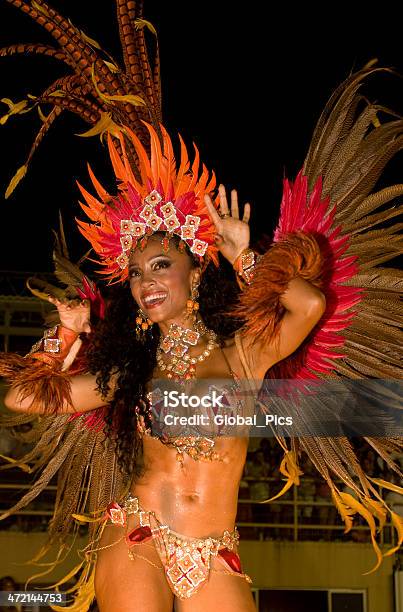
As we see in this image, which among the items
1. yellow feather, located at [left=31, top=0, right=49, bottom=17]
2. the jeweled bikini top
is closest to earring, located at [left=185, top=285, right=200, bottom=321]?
the jeweled bikini top

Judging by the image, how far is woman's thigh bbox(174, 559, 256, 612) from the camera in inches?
122

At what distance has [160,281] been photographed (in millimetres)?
3418

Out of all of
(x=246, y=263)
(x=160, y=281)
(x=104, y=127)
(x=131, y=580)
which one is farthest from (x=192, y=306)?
(x=131, y=580)

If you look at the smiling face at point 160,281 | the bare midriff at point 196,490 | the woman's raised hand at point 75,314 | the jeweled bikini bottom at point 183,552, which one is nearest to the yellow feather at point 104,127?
the smiling face at point 160,281

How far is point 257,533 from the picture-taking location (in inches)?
316

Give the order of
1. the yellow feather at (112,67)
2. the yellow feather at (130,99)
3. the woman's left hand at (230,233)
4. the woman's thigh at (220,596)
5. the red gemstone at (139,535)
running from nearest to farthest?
the woman's thigh at (220,596) < the red gemstone at (139,535) < the woman's left hand at (230,233) < the yellow feather at (130,99) < the yellow feather at (112,67)

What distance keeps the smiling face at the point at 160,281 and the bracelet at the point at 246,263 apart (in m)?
0.22

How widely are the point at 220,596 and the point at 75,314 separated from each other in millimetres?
1127

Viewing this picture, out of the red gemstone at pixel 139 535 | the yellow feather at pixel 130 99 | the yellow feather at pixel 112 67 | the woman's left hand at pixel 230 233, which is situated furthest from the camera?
the yellow feather at pixel 112 67

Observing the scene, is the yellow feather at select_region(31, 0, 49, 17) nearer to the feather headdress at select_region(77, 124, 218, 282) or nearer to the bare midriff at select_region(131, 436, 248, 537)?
the feather headdress at select_region(77, 124, 218, 282)

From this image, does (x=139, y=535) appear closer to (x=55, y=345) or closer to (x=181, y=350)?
(x=181, y=350)

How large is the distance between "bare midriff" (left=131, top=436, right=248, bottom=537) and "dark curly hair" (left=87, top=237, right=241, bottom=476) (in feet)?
0.36

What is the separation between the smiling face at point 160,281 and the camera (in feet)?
11.2

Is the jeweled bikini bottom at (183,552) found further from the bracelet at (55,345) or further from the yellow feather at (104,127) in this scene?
the yellow feather at (104,127)
